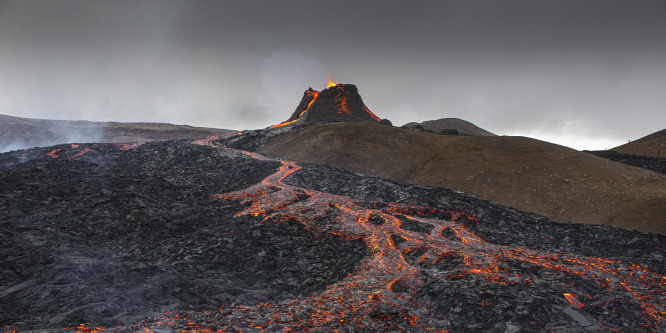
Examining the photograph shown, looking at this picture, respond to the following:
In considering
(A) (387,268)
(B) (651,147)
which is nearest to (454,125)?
(B) (651,147)

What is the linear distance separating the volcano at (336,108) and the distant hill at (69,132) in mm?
56755

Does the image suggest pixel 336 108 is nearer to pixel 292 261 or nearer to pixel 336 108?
pixel 336 108

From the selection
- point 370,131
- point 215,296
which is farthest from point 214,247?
point 370,131

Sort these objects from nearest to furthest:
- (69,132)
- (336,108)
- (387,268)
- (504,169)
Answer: (387,268) → (504,169) → (336,108) → (69,132)

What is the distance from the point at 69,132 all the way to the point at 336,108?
7740 cm

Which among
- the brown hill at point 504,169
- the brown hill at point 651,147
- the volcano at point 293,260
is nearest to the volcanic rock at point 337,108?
the brown hill at point 504,169

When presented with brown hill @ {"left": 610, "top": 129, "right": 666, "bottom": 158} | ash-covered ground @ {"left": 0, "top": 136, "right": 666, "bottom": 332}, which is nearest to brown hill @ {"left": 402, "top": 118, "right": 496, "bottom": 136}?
brown hill @ {"left": 610, "top": 129, "right": 666, "bottom": 158}

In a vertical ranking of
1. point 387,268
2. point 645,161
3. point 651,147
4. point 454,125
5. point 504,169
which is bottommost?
point 387,268

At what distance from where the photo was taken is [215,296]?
1369 centimetres

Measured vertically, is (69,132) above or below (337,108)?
below

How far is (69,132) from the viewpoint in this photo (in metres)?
93.1

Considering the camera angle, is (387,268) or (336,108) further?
(336,108)

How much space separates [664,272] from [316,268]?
1773 centimetres

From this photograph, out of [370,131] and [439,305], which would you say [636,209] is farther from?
[370,131]
